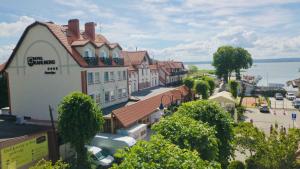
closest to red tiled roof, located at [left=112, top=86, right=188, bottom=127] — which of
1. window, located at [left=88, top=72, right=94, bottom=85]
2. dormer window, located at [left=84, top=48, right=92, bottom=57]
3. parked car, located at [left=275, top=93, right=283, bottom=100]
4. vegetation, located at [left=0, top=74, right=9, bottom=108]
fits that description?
window, located at [left=88, top=72, right=94, bottom=85]

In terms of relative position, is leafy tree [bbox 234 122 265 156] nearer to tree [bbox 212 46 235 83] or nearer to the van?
the van

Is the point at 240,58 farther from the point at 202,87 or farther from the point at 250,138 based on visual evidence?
the point at 250,138

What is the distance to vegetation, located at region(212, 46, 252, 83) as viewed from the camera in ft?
336

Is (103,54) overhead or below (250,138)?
overhead

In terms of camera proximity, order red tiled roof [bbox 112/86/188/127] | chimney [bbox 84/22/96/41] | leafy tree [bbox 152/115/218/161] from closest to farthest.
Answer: leafy tree [bbox 152/115/218/161] → red tiled roof [bbox 112/86/188/127] → chimney [bbox 84/22/96/41]

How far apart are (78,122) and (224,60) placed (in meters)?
84.0

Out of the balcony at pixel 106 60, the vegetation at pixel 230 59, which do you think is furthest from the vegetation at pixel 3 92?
the vegetation at pixel 230 59

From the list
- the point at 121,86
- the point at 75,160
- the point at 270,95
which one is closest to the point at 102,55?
the point at 121,86

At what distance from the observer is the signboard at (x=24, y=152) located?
2322 cm

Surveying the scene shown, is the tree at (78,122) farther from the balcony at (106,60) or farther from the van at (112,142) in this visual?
the balcony at (106,60)

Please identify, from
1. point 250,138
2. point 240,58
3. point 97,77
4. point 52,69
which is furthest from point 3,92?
point 240,58

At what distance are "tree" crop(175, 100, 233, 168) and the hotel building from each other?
1628 cm

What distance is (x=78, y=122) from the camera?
84.4 feet

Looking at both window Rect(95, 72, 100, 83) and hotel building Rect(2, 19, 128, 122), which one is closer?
hotel building Rect(2, 19, 128, 122)
